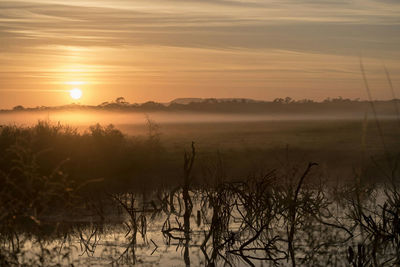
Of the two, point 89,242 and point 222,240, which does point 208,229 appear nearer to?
point 222,240

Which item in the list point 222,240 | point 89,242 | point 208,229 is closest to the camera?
point 222,240

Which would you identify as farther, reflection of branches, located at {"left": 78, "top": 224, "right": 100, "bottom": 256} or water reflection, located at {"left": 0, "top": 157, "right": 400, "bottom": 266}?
reflection of branches, located at {"left": 78, "top": 224, "right": 100, "bottom": 256}

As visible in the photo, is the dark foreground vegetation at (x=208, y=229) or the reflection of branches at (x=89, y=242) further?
the reflection of branches at (x=89, y=242)

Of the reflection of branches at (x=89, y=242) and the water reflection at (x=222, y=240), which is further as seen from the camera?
the reflection of branches at (x=89, y=242)

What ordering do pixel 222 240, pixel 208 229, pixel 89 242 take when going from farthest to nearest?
pixel 208 229, pixel 89 242, pixel 222 240

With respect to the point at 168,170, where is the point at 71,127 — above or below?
above

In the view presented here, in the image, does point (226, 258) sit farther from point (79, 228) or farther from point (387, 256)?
point (79, 228)

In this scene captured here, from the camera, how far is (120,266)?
1012 cm

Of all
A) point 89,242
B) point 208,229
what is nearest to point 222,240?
point 208,229

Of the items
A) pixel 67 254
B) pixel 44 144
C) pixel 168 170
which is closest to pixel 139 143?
pixel 168 170

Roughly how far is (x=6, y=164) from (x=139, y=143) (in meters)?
7.01

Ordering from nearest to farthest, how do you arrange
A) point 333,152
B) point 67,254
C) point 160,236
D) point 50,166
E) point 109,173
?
point 67,254 < point 160,236 < point 50,166 < point 109,173 < point 333,152

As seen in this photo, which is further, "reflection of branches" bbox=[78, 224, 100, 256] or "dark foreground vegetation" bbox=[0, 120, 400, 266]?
"reflection of branches" bbox=[78, 224, 100, 256]

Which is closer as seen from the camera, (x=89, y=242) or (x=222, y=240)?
(x=222, y=240)
